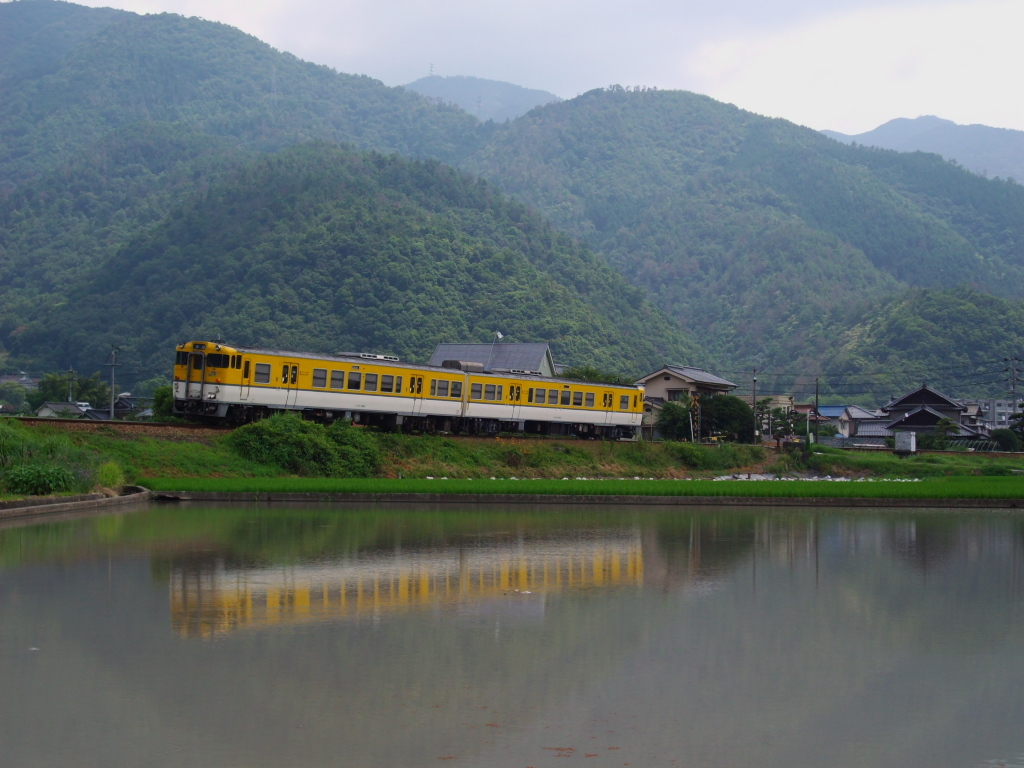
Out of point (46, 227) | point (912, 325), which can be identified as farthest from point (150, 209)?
point (912, 325)

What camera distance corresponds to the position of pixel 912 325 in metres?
93.9

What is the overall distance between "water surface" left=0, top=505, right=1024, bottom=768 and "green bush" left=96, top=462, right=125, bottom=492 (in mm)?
6313

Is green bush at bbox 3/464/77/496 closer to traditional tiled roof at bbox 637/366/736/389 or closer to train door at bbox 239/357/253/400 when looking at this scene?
train door at bbox 239/357/253/400

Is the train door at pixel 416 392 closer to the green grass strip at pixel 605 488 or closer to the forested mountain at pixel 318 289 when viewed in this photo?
the green grass strip at pixel 605 488

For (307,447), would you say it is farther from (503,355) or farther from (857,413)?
(857,413)

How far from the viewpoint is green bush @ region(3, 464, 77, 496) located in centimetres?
1819

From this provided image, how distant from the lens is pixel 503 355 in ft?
192

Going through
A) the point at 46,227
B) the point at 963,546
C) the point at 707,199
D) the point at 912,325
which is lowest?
the point at 963,546

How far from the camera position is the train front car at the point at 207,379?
1009 inches

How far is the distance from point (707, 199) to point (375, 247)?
100411mm

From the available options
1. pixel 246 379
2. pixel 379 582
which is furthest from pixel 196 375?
pixel 379 582

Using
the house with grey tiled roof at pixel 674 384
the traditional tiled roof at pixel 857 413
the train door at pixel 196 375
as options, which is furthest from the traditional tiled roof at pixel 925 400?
the train door at pixel 196 375

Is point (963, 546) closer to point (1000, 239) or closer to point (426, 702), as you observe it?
point (426, 702)

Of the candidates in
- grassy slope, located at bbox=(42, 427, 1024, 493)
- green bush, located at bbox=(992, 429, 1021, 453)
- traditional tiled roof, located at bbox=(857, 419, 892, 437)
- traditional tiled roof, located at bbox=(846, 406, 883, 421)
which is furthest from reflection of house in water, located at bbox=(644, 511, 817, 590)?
traditional tiled roof, located at bbox=(846, 406, 883, 421)
